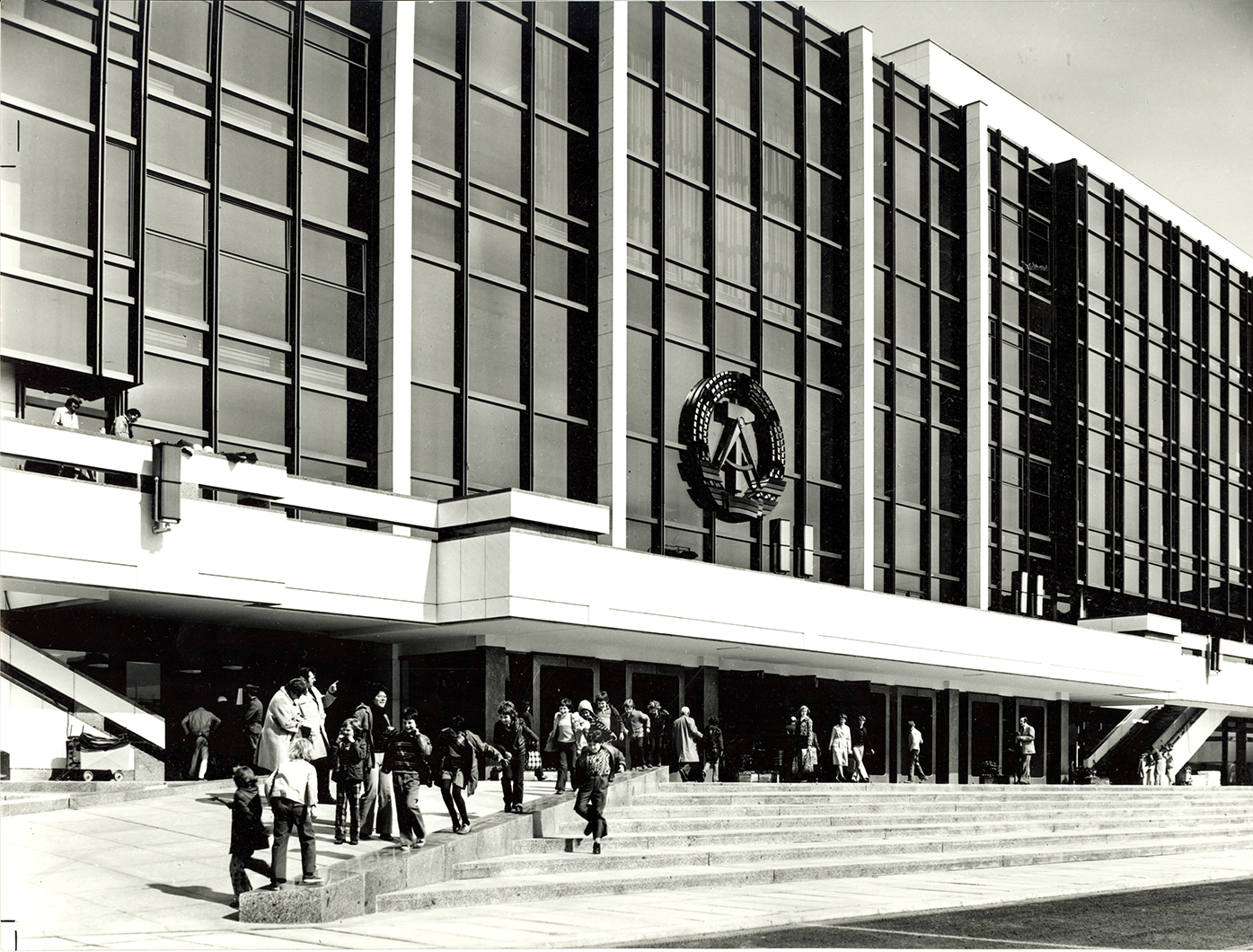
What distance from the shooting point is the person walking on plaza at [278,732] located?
15633 millimetres

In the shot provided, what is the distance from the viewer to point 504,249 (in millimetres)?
38875

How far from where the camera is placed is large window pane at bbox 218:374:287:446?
32906 mm

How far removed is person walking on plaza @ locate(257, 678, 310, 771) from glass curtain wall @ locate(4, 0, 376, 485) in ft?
54.2

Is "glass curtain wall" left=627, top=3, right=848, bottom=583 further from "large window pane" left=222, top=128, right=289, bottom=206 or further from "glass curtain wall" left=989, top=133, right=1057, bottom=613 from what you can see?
"large window pane" left=222, top=128, right=289, bottom=206

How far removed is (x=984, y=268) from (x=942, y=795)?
2435 centimetres

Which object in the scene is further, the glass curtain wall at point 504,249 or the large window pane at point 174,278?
the glass curtain wall at point 504,249

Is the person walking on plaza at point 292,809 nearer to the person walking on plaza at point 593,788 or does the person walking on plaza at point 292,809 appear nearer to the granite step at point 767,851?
the granite step at point 767,851

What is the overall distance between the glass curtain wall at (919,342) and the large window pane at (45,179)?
90.4 feet

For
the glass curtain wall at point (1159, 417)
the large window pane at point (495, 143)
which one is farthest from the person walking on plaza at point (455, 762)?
the glass curtain wall at point (1159, 417)

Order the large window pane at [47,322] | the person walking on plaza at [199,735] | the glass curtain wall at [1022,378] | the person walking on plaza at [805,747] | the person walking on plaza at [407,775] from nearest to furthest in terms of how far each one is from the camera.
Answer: the person walking on plaza at [407,775] → the person walking on plaza at [199,735] → the large window pane at [47,322] → the person walking on plaza at [805,747] → the glass curtain wall at [1022,378]

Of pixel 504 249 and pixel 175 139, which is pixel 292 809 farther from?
pixel 504 249

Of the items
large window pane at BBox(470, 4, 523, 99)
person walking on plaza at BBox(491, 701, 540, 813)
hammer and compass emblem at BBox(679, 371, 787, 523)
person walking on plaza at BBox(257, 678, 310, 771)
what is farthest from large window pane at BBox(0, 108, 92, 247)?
hammer and compass emblem at BBox(679, 371, 787, 523)

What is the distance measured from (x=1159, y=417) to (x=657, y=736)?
122 feet

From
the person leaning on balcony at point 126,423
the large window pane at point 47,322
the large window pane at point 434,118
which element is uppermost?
the large window pane at point 434,118
